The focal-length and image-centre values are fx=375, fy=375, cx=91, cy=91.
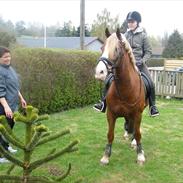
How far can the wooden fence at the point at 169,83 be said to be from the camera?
50.6ft

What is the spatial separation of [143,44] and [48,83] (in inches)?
197

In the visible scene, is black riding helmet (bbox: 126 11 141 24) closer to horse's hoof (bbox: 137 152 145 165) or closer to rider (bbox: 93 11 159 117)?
rider (bbox: 93 11 159 117)

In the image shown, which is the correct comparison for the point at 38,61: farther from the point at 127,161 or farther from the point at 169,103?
the point at 169,103

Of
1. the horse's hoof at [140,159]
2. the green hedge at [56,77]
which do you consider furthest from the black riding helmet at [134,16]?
the green hedge at [56,77]

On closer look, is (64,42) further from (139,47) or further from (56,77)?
(139,47)

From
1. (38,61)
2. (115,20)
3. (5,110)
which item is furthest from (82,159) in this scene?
(115,20)

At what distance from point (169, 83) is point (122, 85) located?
10.1 m

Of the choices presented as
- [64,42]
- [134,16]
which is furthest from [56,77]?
[64,42]

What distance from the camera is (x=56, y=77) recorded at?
11844mm

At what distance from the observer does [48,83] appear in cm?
1146

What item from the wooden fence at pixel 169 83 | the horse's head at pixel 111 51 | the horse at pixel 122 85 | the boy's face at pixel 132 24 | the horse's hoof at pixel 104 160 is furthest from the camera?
the wooden fence at pixel 169 83

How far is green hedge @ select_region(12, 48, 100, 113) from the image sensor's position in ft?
34.7

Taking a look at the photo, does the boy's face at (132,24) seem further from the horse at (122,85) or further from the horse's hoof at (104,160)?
the horse's hoof at (104,160)

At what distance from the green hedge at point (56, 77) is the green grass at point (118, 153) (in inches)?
29.6
